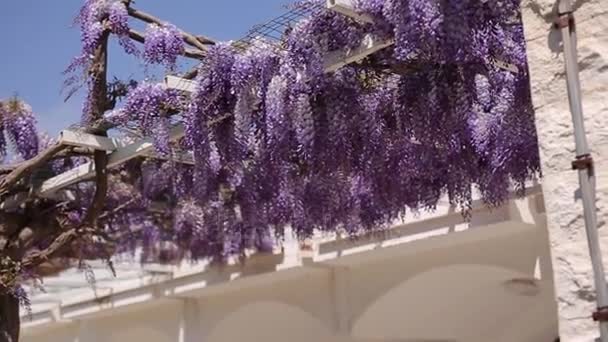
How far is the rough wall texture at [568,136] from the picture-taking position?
1.83 meters

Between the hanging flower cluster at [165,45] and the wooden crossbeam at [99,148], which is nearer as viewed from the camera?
the hanging flower cluster at [165,45]

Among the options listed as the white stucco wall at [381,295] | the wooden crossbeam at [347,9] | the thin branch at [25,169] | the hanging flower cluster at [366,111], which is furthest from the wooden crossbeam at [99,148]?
the white stucco wall at [381,295]

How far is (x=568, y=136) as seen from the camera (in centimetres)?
191

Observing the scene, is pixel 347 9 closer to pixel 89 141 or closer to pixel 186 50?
pixel 186 50

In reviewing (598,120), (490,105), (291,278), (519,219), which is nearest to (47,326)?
(291,278)

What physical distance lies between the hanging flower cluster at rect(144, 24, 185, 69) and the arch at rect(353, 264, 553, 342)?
3.87m

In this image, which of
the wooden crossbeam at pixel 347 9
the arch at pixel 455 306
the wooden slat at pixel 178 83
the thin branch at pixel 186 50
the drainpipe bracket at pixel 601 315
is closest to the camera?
the drainpipe bracket at pixel 601 315

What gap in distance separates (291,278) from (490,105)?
4.80 metres

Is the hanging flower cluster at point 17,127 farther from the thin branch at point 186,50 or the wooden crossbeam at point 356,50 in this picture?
the wooden crossbeam at point 356,50

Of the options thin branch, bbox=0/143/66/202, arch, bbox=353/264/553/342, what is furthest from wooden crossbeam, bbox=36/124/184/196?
arch, bbox=353/264/553/342

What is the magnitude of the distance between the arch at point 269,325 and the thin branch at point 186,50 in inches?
184

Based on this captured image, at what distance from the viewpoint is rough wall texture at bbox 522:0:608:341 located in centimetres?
183

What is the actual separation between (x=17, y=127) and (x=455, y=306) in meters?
4.67

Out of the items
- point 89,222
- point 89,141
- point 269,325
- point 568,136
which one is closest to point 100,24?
point 89,141
